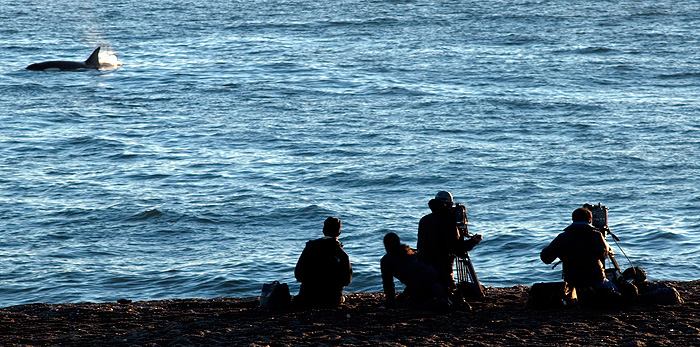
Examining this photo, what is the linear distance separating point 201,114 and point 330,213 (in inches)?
516

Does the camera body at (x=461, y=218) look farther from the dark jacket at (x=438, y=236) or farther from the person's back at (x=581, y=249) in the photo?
the person's back at (x=581, y=249)

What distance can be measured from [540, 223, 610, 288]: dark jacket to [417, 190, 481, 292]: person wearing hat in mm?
991

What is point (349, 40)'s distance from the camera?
166ft

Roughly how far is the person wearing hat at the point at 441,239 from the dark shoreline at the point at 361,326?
629mm

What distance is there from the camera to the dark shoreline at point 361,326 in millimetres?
10234

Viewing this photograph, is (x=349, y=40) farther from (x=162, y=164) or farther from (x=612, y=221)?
(x=612, y=221)

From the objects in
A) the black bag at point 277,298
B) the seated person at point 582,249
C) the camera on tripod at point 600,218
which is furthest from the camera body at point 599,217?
the black bag at point 277,298

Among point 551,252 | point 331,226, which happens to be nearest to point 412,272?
point 331,226

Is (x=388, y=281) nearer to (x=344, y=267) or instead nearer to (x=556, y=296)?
(x=344, y=267)

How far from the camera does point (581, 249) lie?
11.1 metres

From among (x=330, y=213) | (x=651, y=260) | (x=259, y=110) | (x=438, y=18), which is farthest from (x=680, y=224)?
(x=438, y=18)

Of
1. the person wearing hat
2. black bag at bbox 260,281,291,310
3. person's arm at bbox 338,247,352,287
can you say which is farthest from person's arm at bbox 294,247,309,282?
the person wearing hat

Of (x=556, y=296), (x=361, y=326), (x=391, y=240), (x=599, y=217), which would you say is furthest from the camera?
(x=599, y=217)

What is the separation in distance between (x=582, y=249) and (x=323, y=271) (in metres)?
3.09
